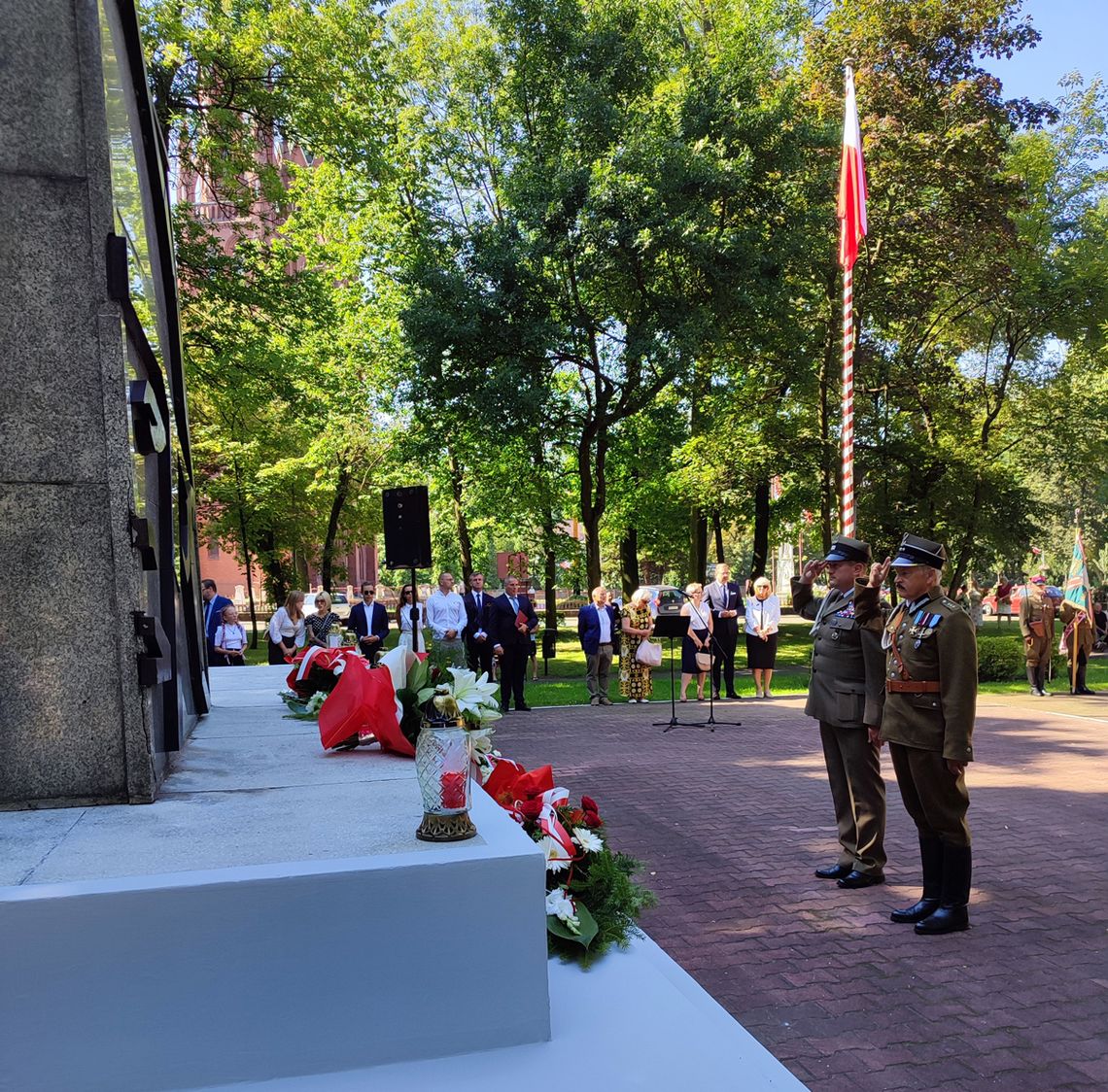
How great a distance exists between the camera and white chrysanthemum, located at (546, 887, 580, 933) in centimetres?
353

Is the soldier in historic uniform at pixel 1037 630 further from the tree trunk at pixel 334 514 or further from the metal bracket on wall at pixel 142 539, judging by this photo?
the tree trunk at pixel 334 514

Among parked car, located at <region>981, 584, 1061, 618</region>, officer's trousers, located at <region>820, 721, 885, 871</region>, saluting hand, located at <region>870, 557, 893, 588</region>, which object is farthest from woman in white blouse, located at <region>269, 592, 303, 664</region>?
parked car, located at <region>981, 584, 1061, 618</region>

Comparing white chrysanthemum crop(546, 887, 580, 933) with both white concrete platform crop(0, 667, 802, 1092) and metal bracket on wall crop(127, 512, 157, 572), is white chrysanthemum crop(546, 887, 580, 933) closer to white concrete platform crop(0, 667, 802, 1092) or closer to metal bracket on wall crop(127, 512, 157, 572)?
white concrete platform crop(0, 667, 802, 1092)

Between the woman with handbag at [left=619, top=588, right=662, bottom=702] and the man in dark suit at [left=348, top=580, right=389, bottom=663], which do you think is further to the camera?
the woman with handbag at [left=619, top=588, right=662, bottom=702]

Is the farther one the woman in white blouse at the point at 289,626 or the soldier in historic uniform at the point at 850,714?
the woman in white blouse at the point at 289,626

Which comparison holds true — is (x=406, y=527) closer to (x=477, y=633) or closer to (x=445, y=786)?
(x=477, y=633)

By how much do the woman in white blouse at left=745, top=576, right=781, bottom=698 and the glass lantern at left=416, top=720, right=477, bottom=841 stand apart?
554 inches

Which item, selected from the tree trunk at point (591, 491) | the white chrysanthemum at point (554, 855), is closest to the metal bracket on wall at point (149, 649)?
the white chrysanthemum at point (554, 855)

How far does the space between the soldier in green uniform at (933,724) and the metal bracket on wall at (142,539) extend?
3.97 meters

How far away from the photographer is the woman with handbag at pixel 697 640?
15.2 metres

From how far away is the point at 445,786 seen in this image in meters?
3.00

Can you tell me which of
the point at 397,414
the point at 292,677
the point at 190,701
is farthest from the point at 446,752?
the point at 397,414

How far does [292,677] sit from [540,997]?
4650 mm

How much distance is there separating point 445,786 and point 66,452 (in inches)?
79.8
